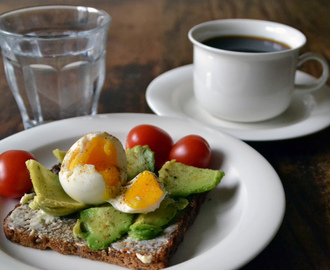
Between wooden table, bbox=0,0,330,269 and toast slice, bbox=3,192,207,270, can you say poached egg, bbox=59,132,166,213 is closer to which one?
toast slice, bbox=3,192,207,270

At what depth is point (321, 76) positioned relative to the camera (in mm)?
1911

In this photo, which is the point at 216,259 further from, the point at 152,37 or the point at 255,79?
the point at 152,37

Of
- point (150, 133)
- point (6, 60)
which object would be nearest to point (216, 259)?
point (150, 133)

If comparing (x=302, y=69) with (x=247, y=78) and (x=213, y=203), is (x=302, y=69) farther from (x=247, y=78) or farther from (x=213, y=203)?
(x=213, y=203)

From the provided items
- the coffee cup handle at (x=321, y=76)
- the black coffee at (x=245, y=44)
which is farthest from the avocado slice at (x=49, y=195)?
the coffee cup handle at (x=321, y=76)

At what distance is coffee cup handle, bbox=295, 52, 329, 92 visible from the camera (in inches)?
74.7

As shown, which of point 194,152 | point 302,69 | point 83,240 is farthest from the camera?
point 302,69

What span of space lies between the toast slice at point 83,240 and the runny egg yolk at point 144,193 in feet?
0.30

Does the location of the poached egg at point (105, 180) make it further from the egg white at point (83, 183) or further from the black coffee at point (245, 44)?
the black coffee at point (245, 44)

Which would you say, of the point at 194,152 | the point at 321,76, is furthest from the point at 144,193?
the point at 321,76

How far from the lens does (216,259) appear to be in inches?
41.1

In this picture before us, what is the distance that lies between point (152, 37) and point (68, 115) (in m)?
1.13

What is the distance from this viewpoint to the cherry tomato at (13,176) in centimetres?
136

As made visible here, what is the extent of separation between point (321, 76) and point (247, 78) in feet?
1.34
